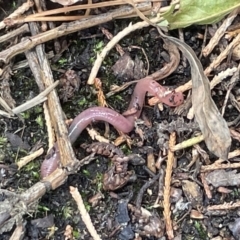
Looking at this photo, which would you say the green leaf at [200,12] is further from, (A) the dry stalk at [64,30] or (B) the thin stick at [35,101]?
(B) the thin stick at [35,101]

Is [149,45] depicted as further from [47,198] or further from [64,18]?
[47,198]

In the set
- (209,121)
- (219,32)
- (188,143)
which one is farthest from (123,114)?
(219,32)

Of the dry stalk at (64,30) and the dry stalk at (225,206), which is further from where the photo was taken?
the dry stalk at (64,30)

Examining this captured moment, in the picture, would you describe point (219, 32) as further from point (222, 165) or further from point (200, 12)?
point (222, 165)

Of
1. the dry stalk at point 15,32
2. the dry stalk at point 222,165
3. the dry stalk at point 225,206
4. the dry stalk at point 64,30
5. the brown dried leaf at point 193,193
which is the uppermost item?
the dry stalk at point 15,32

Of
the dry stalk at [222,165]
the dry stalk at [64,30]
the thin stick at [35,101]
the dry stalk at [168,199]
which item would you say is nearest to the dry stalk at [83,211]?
the dry stalk at [168,199]

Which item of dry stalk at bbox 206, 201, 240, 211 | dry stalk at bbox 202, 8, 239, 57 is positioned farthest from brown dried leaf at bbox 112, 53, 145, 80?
dry stalk at bbox 206, 201, 240, 211

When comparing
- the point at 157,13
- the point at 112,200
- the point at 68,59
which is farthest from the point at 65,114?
the point at 157,13
